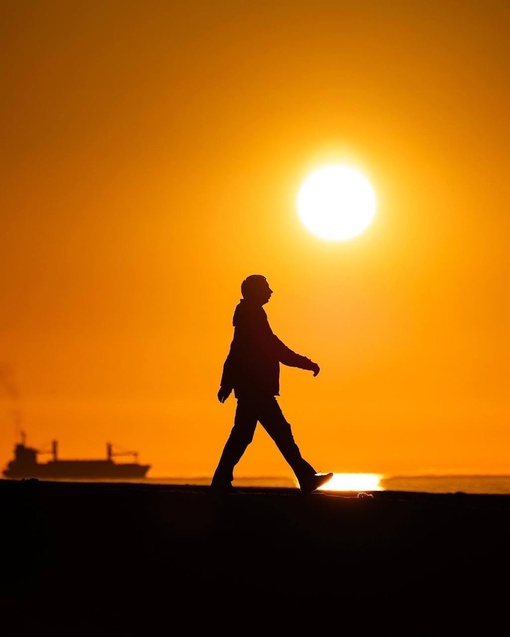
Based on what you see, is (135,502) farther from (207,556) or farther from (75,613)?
(75,613)

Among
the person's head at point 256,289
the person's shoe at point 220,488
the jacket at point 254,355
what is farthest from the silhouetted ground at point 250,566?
the person's head at point 256,289

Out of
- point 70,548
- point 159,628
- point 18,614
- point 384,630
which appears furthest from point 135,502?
point 384,630

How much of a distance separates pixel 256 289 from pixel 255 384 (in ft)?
3.23

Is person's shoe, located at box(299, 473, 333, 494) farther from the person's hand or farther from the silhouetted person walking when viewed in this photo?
the person's hand

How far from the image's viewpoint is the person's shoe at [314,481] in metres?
13.7

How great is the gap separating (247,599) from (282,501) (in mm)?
2697

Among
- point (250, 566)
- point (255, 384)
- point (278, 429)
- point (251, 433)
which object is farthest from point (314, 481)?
point (250, 566)

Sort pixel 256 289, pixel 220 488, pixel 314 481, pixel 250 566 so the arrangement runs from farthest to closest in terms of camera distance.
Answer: pixel 256 289
pixel 220 488
pixel 314 481
pixel 250 566

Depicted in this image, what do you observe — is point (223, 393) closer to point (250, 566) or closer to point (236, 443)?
point (236, 443)

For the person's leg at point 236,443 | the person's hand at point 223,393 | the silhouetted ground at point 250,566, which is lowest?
the silhouetted ground at point 250,566

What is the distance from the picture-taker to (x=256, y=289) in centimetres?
1412

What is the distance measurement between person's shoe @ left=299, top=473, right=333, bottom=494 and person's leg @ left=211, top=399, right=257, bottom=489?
2.27 ft

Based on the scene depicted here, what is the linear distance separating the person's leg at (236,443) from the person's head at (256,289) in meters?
1.08

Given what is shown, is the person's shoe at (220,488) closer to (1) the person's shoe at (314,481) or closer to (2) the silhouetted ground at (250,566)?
(1) the person's shoe at (314,481)
